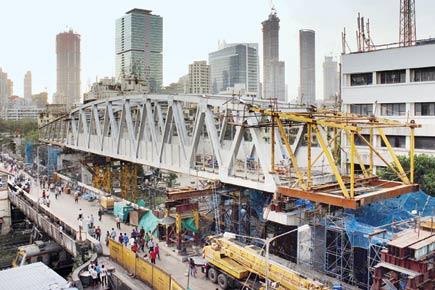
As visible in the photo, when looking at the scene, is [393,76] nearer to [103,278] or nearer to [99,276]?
[103,278]

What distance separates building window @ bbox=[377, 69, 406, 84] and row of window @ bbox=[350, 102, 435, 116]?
7.09 ft

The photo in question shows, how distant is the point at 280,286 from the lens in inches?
762

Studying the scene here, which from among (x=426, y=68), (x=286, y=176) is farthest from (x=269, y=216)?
(x=426, y=68)

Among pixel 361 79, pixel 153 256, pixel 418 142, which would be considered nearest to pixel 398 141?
pixel 418 142

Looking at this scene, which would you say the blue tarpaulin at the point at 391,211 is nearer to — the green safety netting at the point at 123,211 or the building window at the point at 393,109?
the building window at the point at 393,109

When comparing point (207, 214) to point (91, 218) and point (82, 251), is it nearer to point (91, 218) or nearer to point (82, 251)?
point (82, 251)

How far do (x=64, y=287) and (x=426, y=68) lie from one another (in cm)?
3455

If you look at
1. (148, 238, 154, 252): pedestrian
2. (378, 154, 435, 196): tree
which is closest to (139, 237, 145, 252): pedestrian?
(148, 238, 154, 252): pedestrian

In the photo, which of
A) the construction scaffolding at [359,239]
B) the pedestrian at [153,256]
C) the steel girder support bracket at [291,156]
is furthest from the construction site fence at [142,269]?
the steel girder support bracket at [291,156]

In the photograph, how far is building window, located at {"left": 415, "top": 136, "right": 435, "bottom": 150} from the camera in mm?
38781

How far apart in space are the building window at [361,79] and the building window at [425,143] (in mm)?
7417

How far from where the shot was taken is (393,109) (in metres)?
42.0

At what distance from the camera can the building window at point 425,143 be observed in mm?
38781

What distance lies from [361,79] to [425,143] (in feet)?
30.3
